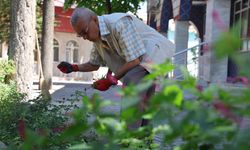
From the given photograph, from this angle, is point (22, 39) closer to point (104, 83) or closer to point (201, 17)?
point (104, 83)

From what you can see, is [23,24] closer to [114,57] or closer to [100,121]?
[114,57]

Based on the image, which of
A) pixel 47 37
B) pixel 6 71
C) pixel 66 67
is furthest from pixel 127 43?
pixel 47 37

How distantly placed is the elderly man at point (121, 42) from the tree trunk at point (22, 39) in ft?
15.0

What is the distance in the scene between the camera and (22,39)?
335 inches

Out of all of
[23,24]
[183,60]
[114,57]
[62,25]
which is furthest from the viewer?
[62,25]

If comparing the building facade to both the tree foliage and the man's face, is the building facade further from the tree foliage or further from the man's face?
the man's face

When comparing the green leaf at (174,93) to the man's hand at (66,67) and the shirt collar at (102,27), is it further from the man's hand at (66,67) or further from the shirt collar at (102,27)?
the man's hand at (66,67)

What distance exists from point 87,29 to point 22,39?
513cm

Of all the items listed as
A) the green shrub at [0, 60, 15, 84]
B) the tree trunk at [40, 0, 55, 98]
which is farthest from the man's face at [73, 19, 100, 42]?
the tree trunk at [40, 0, 55, 98]

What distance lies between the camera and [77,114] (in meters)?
1.12

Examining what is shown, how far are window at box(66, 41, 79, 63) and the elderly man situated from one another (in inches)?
1308

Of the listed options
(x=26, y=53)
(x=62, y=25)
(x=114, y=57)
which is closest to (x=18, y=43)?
(x=26, y=53)

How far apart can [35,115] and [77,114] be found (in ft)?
13.7

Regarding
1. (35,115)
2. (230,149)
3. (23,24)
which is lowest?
(35,115)
